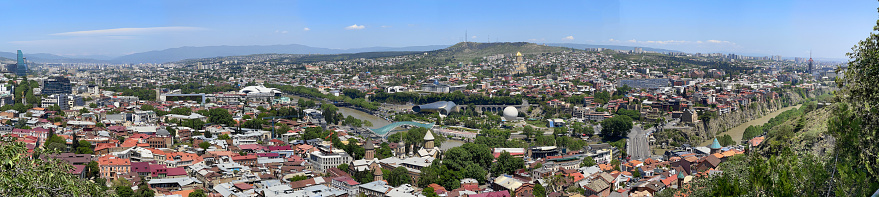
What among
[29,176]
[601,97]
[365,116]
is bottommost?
[365,116]

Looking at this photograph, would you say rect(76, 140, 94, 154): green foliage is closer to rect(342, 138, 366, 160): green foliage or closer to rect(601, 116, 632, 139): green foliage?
rect(342, 138, 366, 160): green foliage

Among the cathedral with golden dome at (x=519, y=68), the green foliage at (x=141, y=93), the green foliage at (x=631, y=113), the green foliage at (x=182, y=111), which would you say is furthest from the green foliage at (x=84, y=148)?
the cathedral with golden dome at (x=519, y=68)

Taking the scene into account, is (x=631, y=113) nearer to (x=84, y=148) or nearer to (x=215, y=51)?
(x=84, y=148)

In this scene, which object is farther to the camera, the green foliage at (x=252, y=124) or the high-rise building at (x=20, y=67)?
the high-rise building at (x=20, y=67)

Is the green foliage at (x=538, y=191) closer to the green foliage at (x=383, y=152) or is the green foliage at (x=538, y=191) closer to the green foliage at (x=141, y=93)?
the green foliage at (x=383, y=152)

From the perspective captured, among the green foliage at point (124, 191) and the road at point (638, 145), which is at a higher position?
the green foliage at point (124, 191)

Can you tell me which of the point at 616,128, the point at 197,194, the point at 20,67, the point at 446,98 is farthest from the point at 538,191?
the point at 20,67
